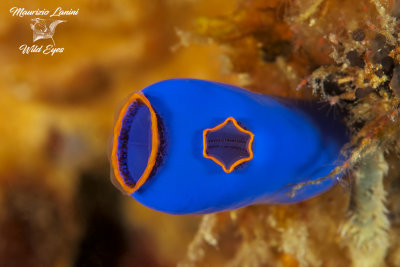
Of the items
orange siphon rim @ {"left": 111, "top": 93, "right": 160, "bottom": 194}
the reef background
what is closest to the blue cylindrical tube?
orange siphon rim @ {"left": 111, "top": 93, "right": 160, "bottom": 194}

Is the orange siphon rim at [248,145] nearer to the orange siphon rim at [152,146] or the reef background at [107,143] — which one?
the orange siphon rim at [152,146]

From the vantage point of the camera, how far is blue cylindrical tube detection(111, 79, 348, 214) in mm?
1417

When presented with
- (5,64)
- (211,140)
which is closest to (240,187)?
(211,140)

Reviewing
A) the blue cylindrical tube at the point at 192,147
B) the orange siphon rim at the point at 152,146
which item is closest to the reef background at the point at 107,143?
the blue cylindrical tube at the point at 192,147

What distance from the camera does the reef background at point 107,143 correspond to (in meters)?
2.42

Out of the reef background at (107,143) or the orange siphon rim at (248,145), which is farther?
the reef background at (107,143)

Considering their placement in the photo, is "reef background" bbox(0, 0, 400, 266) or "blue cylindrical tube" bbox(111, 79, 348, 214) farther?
"reef background" bbox(0, 0, 400, 266)

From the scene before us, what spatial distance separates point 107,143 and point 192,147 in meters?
1.19

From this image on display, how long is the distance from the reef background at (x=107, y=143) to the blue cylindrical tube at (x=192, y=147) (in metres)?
0.82

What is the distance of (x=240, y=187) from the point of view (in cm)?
157

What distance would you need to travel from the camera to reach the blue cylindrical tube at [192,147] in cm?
142

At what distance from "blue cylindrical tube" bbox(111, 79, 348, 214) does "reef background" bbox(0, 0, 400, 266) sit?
0.82 metres

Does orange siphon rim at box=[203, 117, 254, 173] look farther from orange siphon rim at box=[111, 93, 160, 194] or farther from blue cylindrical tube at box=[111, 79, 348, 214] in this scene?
orange siphon rim at box=[111, 93, 160, 194]

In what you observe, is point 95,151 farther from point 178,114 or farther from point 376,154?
point 376,154
